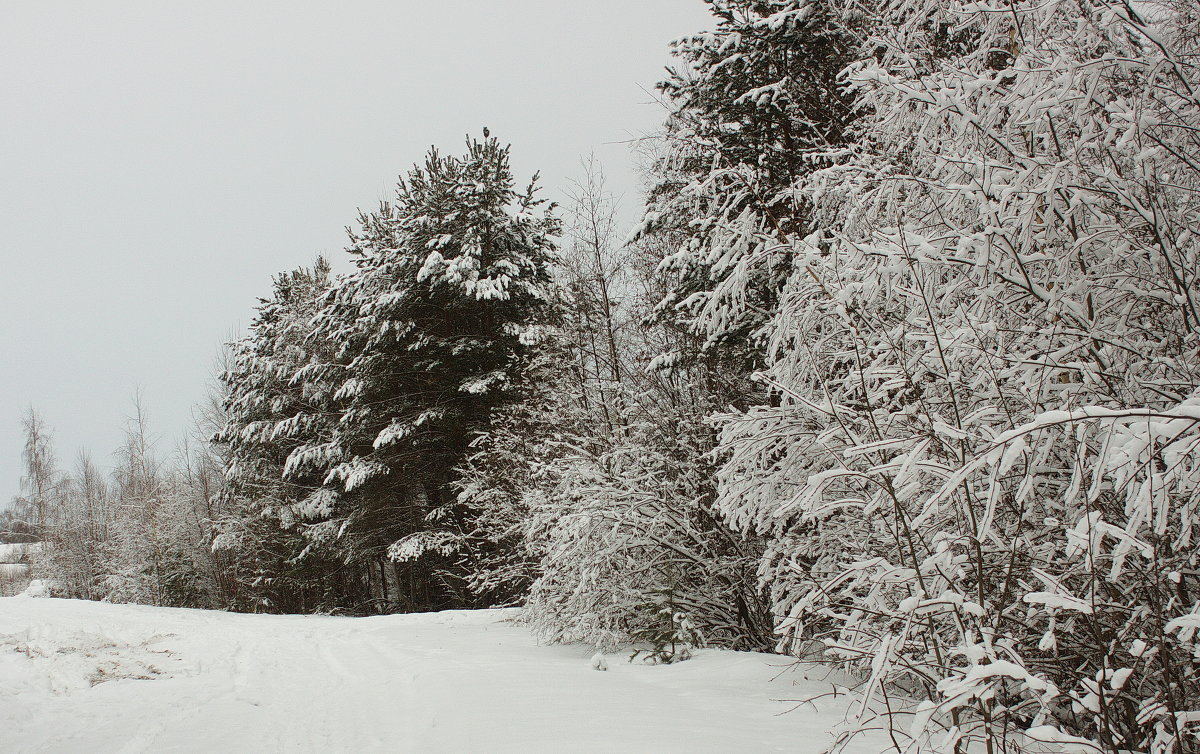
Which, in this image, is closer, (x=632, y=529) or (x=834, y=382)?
(x=834, y=382)

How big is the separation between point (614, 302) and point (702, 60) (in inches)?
161

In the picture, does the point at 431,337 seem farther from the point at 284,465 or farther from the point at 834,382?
the point at 834,382

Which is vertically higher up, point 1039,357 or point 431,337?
point 431,337

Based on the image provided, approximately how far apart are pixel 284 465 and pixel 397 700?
16.0 meters

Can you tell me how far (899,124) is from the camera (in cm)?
346

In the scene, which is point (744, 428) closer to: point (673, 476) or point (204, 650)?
point (673, 476)

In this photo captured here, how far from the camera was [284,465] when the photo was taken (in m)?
19.3

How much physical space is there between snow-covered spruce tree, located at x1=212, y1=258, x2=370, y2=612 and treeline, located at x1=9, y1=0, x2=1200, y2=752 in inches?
5.1

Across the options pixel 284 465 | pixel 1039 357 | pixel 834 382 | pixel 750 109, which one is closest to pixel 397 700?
pixel 834 382

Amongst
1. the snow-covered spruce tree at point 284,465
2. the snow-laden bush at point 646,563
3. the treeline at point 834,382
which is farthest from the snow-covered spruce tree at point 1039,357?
the snow-covered spruce tree at point 284,465

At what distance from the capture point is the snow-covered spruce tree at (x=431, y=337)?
14.3m

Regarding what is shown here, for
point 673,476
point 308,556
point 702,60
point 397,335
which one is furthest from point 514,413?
point 308,556

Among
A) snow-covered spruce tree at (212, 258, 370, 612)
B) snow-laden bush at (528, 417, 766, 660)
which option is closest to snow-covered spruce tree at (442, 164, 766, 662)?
snow-laden bush at (528, 417, 766, 660)

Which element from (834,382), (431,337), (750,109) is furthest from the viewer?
(431,337)
